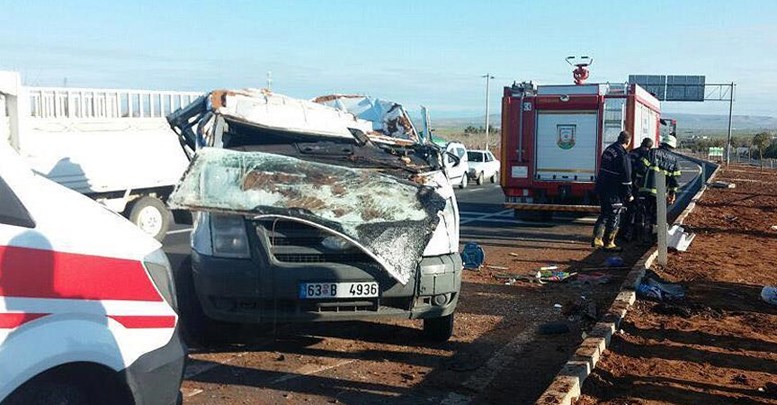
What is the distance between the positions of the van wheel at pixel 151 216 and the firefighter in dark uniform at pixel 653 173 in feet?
26.1

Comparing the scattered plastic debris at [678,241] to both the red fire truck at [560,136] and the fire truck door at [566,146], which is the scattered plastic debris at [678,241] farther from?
the fire truck door at [566,146]


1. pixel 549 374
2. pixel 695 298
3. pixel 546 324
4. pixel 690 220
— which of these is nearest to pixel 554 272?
pixel 695 298

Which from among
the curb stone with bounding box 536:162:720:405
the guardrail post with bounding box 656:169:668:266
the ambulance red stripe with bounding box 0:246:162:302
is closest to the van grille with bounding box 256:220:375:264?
the curb stone with bounding box 536:162:720:405

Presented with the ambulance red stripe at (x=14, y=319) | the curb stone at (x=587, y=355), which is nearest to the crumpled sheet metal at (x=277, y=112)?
the curb stone at (x=587, y=355)

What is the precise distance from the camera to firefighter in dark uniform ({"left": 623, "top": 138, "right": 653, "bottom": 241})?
40.1 ft

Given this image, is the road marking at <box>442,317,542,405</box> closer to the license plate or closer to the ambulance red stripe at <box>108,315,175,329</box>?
the license plate

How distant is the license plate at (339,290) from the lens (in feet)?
17.7

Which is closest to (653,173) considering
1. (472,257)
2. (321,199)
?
(472,257)

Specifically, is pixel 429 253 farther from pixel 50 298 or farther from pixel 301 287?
pixel 50 298

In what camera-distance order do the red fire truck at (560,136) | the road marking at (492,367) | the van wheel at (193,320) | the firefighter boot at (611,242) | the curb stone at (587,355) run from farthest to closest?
the red fire truck at (560,136), the firefighter boot at (611,242), the van wheel at (193,320), the road marking at (492,367), the curb stone at (587,355)

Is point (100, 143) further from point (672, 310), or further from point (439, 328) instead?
point (672, 310)

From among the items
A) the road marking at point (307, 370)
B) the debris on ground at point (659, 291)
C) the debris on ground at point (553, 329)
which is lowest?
the road marking at point (307, 370)

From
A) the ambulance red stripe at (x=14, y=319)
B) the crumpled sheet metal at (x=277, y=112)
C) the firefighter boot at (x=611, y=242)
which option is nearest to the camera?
the ambulance red stripe at (x=14, y=319)

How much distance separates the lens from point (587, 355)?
17.7 feet
